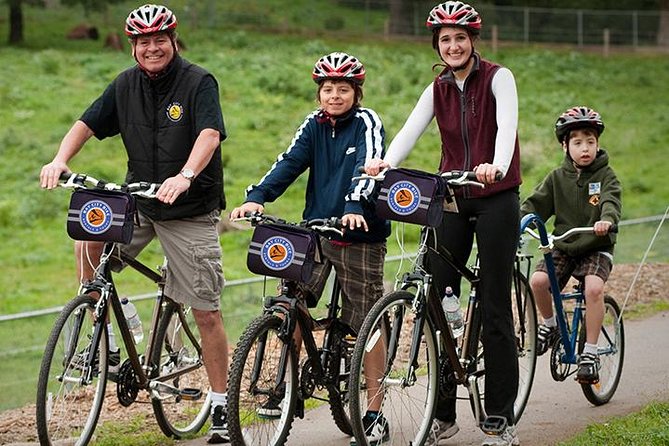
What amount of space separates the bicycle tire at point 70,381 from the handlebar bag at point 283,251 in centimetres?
90

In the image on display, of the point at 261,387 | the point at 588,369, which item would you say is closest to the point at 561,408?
the point at 588,369

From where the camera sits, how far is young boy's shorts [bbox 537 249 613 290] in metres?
8.70

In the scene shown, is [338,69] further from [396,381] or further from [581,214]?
[581,214]

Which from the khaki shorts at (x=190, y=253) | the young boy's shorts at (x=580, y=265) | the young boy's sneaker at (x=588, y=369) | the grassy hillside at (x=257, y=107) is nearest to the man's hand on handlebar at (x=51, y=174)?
the khaki shorts at (x=190, y=253)

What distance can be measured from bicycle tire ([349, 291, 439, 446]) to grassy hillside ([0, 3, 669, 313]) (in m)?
12.4

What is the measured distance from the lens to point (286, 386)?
22.6 ft

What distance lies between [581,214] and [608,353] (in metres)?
0.91

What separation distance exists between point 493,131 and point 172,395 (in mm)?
2277

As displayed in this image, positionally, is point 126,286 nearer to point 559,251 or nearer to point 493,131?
point 559,251

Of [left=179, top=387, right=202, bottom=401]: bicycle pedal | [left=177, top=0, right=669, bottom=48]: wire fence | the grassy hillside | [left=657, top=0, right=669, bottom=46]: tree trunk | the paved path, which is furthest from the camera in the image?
[left=657, top=0, right=669, bottom=46]: tree trunk

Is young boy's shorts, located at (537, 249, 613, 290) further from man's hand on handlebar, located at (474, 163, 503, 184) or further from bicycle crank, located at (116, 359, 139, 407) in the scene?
bicycle crank, located at (116, 359, 139, 407)

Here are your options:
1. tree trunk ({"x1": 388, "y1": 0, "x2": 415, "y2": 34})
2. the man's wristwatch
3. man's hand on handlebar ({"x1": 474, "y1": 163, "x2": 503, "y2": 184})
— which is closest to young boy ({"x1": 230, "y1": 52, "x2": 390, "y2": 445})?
the man's wristwatch

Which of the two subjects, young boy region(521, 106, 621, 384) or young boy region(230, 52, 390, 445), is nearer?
young boy region(230, 52, 390, 445)

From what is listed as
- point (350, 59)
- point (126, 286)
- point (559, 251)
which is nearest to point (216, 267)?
point (350, 59)
